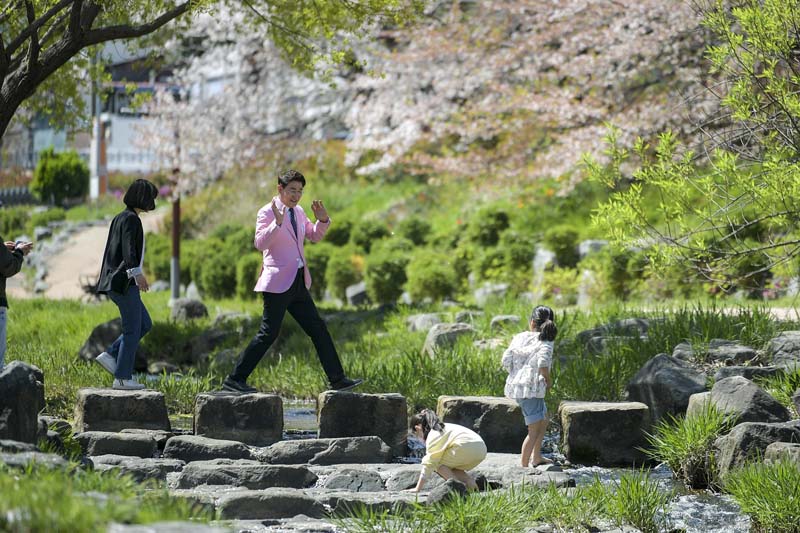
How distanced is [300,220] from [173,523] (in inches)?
188

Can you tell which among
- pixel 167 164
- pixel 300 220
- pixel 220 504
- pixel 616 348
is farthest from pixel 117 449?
pixel 167 164

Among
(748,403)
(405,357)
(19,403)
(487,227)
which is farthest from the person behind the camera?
Result: (487,227)

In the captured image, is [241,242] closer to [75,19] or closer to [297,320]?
[75,19]

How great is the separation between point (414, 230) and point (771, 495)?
14.5 metres

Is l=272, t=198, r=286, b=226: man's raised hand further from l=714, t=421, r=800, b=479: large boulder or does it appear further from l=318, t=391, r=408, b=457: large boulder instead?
l=714, t=421, r=800, b=479: large boulder

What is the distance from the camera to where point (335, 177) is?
27.3 metres

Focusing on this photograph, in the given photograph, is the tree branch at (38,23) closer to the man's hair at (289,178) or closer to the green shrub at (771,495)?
the man's hair at (289,178)

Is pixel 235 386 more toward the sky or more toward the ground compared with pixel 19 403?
more toward the ground

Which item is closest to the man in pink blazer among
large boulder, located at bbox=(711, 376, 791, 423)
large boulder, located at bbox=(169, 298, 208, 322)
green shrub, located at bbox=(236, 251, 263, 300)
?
large boulder, located at bbox=(711, 376, 791, 423)

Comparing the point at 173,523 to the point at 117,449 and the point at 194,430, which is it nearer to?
the point at 117,449

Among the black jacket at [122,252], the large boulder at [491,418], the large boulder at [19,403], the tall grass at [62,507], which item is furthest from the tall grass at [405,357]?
the tall grass at [62,507]

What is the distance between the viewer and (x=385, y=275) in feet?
59.1

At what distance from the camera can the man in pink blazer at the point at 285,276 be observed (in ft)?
27.3

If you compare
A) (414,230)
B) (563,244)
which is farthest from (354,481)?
(414,230)
